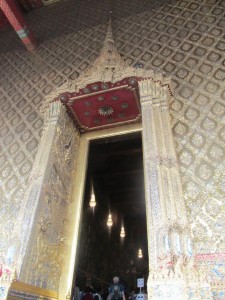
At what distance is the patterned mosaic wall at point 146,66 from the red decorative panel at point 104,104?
92 centimetres

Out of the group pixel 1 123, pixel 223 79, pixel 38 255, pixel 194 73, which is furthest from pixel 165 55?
pixel 38 255

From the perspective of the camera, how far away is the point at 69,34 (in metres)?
8.84

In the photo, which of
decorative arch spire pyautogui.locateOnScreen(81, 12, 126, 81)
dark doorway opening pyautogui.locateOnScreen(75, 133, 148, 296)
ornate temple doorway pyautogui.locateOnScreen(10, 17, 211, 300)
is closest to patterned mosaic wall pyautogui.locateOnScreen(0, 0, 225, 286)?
ornate temple doorway pyautogui.locateOnScreen(10, 17, 211, 300)

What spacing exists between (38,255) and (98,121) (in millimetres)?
3195

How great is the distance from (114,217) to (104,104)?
7518 millimetres

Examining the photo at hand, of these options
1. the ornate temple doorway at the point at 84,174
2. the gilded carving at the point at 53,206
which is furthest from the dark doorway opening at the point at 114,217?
the gilded carving at the point at 53,206

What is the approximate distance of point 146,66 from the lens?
662 cm

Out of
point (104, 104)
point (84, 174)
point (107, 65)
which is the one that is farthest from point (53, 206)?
point (107, 65)

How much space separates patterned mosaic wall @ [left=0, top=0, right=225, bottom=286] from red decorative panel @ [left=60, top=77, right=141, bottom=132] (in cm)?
92

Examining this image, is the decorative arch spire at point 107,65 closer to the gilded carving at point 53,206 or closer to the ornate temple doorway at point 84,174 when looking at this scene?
the ornate temple doorway at point 84,174

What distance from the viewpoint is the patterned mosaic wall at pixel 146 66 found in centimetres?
435

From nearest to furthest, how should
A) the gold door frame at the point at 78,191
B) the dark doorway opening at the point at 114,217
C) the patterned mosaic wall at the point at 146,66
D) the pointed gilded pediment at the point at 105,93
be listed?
the patterned mosaic wall at the point at 146,66 < the gold door frame at the point at 78,191 < the pointed gilded pediment at the point at 105,93 < the dark doorway opening at the point at 114,217

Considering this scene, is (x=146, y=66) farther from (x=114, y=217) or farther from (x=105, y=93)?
(x=114, y=217)

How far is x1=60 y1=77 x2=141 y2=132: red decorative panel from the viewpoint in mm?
5531
